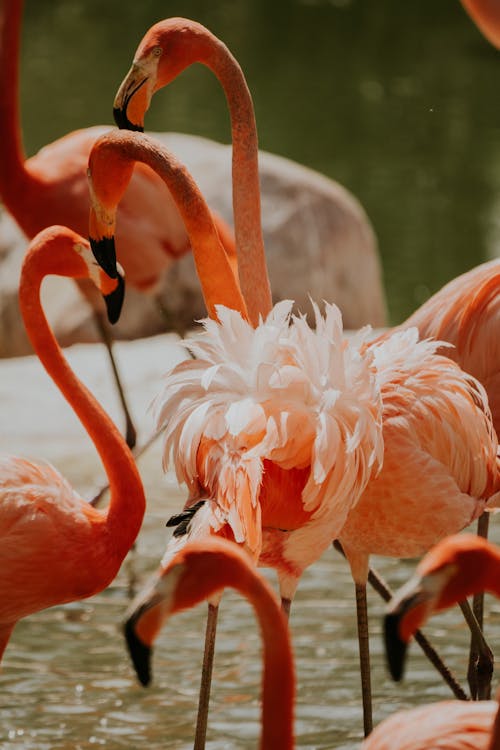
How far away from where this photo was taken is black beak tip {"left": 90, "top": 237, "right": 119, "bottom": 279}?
397cm

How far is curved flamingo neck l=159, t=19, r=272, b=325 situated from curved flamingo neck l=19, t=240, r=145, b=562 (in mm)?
486

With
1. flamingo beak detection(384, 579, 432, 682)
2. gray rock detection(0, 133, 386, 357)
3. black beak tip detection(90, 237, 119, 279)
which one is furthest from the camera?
gray rock detection(0, 133, 386, 357)

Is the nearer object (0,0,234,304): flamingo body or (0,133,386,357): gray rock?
(0,0,234,304): flamingo body

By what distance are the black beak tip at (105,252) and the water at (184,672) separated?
0.72 metres

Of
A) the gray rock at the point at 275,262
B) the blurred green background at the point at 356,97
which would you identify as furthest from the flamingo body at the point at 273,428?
the blurred green background at the point at 356,97

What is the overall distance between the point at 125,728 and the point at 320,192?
16.6 feet

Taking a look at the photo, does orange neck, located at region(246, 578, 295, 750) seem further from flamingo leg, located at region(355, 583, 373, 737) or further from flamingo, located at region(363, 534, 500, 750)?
flamingo leg, located at region(355, 583, 373, 737)

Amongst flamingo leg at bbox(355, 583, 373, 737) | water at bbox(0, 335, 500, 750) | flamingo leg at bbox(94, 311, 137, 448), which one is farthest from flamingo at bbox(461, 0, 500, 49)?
flamingo leg at bbox(94, 311, 137, 448)

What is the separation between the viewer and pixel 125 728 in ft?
13.6

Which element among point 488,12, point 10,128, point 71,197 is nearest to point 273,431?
point 488,12

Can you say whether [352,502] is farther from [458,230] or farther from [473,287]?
[458,230]

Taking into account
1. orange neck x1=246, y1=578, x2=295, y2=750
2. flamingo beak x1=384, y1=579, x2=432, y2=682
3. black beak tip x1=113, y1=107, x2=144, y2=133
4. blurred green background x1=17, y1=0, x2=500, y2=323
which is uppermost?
black beak tip x1=113, y1=107, x2=144, y2=133

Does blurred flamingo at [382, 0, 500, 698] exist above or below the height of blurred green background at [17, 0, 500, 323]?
above

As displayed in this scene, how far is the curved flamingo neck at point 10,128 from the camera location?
6055 millimetres
